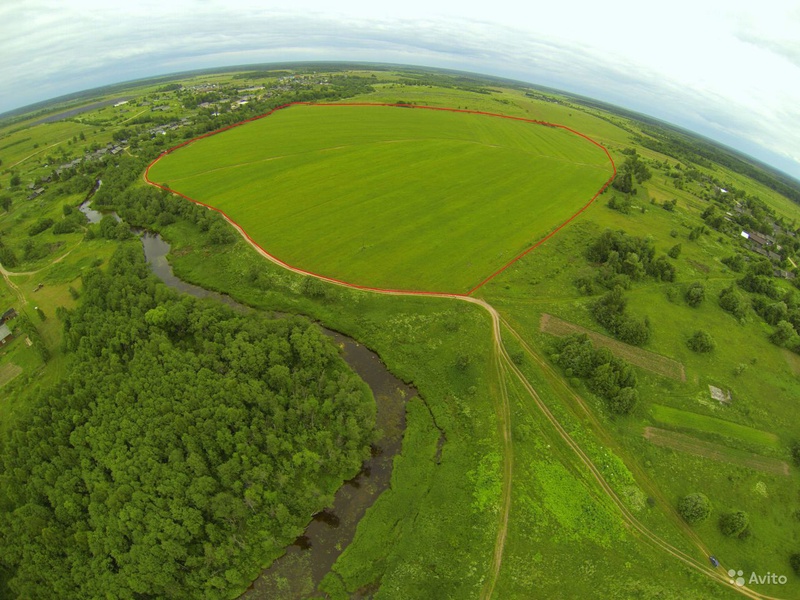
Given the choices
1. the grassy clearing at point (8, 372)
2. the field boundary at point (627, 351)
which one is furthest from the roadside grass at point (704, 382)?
the grassy clearing at point (8, 372)

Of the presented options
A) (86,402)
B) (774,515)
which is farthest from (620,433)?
(86,402)

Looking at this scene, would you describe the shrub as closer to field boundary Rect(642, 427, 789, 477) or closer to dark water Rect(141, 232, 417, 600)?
dark water Rect(141, 232, 417, 600)

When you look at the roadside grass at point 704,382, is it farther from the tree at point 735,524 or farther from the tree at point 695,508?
the tree at point 695,508

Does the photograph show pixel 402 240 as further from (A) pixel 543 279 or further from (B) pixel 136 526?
(B) pixel 136 526

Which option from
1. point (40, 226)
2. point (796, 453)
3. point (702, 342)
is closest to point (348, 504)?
point (796, 453)

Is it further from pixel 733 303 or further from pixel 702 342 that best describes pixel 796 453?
pixel 733 303

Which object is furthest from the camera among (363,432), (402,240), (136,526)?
(402,240)

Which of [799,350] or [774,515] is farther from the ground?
[799,350]
